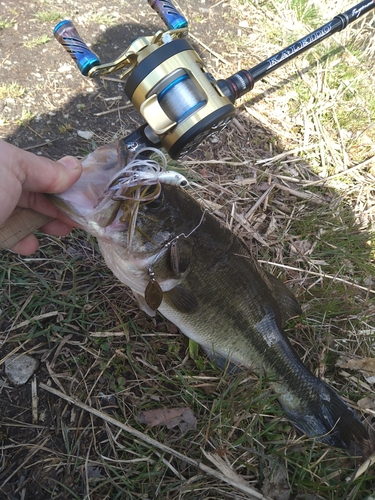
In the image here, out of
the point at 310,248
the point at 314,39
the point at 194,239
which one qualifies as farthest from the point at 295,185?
the point at 194,239

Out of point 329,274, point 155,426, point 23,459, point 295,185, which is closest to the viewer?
point 23,459

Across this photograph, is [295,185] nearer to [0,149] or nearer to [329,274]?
[329,274]

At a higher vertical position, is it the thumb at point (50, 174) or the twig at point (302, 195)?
the thumb at point (50, 174)

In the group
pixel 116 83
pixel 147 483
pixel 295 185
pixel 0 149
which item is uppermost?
pixel 0 149

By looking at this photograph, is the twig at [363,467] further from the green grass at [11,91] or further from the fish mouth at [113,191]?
the green grass at [11,91]

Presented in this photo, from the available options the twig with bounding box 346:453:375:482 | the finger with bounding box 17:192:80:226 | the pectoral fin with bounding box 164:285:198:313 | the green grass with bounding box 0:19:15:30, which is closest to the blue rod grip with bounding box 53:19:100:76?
the finger with bounding box 17:192:80:226

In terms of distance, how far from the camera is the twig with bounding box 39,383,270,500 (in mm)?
1951

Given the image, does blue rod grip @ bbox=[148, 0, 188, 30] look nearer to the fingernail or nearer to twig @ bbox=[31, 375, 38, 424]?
the fingernail

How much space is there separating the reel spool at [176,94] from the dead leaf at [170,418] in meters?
1.39

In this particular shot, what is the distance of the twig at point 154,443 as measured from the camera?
1951 millimetres

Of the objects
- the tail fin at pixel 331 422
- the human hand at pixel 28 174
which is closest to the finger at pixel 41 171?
the human hand at pixel 28 174

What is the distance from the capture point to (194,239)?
6.51 ft

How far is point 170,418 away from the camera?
2146 millimetres

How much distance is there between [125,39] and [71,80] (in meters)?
0.88
